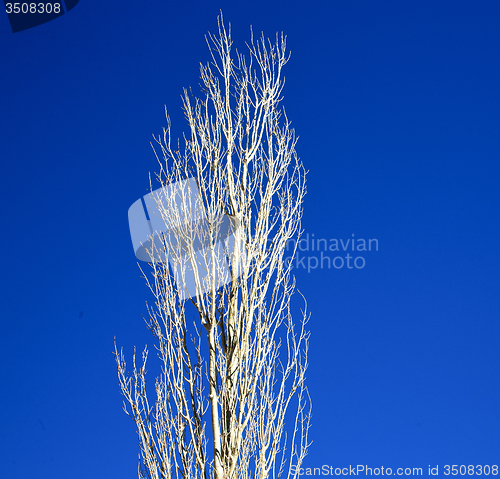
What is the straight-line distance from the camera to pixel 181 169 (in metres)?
3.25

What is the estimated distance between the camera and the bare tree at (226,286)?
113 inches

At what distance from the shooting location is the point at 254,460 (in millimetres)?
2883

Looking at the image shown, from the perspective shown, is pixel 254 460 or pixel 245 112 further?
pixel 245 112

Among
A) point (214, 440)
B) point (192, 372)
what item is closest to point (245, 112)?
point (192, 372)

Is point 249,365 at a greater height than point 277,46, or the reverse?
point 277,46

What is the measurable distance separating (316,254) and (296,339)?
245cm

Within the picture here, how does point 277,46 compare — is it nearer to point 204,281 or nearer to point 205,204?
point 205,204

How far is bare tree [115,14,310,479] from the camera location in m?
2.88

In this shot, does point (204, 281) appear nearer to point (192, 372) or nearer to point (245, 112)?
point (192, 372)

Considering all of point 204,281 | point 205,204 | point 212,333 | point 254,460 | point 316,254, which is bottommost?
point 254,460

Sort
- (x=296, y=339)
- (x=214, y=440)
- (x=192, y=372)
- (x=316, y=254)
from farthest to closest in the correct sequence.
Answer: (x=316, y=254) < (x=296, y=339) < (x=192, y=372) < (x=214, y=440)

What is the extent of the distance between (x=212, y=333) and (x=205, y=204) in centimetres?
88

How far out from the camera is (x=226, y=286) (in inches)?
116

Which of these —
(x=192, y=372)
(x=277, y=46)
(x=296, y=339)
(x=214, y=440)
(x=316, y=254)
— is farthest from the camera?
(x=316, y=254)
